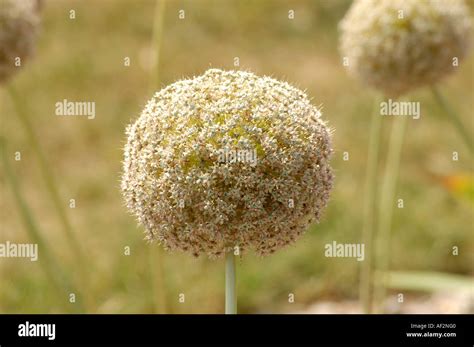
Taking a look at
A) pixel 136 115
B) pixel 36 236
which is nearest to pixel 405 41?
pixel 36 236

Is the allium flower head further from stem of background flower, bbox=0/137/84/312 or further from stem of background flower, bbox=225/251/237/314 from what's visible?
stem of background flower, bbox=0/137/84/312

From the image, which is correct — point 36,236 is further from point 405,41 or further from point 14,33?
point 405,41

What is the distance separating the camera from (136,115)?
6.48 metres

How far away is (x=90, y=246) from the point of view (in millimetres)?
5898

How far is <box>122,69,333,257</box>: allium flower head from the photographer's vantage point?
1740 mm

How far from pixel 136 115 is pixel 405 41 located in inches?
150

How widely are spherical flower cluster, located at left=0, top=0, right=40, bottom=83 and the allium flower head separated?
1.12 metres

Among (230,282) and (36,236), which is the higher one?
(36,236)

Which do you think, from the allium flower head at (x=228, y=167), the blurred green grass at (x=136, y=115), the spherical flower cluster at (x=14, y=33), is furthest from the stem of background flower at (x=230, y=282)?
the blurred green grass at (x=136, y=115)

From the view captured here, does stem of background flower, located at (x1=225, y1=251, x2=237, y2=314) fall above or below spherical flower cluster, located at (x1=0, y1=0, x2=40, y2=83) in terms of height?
below

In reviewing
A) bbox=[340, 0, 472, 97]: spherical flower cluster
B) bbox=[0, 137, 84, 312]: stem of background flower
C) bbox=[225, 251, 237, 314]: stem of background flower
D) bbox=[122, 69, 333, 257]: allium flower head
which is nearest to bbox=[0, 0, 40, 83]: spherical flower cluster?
bbox=[0, 137, 84, 312]: stem of background flower

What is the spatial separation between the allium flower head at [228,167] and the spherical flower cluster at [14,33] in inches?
43.9

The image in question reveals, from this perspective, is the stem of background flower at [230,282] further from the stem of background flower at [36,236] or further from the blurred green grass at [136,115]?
the blurred green grass at [136,115]
